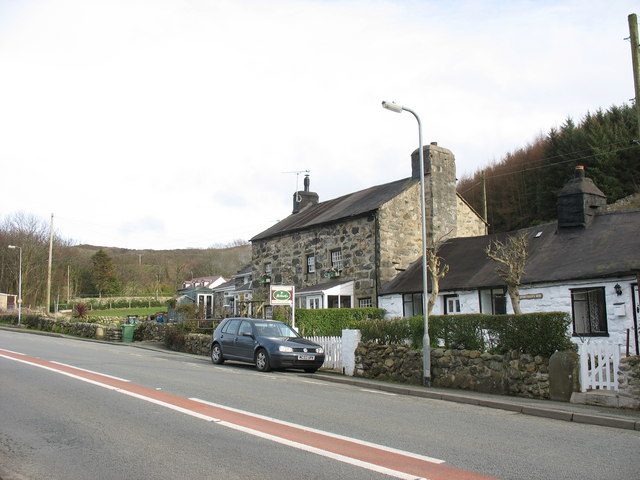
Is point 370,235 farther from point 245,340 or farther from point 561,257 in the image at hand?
point 245,340

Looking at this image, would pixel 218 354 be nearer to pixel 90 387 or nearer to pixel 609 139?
pixel 90 387

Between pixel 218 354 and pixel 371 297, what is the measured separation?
1130 centimetres

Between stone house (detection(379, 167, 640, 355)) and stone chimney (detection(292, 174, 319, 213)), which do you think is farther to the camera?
stone chimney (detection(292, 174, 319, 213))

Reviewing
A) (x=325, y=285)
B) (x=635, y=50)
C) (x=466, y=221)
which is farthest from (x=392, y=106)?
(x=466, y=221)

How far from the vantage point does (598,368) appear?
11.0 meters

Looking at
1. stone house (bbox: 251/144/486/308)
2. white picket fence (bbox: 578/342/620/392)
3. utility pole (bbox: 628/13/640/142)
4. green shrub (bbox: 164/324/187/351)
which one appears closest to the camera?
white picket fence (bbox: 578/342/620/392)

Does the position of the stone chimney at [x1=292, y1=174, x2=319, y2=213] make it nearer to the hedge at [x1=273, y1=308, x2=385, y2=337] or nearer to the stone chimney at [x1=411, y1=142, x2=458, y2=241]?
the stone chimney at [x1=411, y1=142, x2=458, y2=241]

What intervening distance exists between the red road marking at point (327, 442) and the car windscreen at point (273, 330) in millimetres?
6209

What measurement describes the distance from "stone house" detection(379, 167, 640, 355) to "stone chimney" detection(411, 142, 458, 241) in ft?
10.4

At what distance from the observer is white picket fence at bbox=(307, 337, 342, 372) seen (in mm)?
17047

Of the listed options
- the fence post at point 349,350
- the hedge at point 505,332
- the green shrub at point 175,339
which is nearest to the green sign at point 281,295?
the fence post at point 349,350

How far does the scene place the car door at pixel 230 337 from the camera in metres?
17.7

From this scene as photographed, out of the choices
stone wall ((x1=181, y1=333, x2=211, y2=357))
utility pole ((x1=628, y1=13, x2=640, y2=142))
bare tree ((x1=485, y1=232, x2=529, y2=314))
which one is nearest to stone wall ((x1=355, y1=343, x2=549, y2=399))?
bare tree ((x1=485, y1=232, x2=529, y2=314))

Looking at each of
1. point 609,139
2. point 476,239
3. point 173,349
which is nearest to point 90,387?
point 173,349
